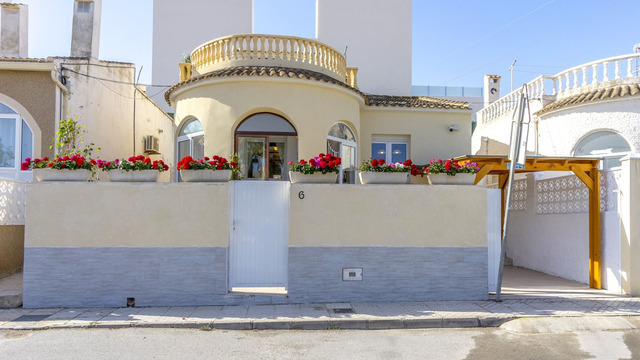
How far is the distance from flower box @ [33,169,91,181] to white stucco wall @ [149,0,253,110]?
1380 cm

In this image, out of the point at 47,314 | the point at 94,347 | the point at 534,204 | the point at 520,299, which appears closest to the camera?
the point at 94,347

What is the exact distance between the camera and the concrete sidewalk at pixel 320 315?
23.0ft

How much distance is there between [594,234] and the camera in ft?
31.8

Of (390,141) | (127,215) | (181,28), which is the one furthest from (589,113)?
(181,28)

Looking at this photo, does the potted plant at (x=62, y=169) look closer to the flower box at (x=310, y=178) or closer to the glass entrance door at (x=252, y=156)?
the flower box at (x=310, y=178)

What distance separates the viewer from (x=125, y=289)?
789cm

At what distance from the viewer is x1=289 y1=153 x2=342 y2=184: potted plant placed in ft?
26.7

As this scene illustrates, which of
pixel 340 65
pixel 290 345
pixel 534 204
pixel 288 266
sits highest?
pixel 340 65

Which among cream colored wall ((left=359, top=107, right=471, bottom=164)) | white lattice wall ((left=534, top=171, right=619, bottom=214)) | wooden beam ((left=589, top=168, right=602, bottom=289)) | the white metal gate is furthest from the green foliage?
white lattice wall ((left=534, top=171, right=619, bottom=214))

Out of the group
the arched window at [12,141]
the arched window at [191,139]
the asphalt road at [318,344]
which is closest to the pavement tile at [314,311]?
the asphalt road at [318,344]

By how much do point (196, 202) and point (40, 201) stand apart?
2709 mm

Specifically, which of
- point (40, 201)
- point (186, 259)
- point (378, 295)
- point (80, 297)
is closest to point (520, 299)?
point (378, 295)

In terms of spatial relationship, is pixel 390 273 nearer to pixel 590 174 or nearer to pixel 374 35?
pixel 590 174

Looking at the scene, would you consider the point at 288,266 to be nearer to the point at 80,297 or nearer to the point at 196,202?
the point at 196,202
